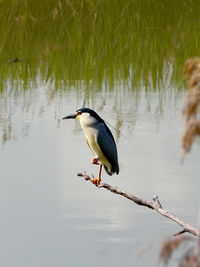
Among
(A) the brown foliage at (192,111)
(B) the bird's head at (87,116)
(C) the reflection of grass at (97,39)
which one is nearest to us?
(A) the brown foliage at (192,111)

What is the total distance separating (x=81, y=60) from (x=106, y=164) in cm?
477

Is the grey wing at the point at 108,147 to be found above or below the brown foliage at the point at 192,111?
below

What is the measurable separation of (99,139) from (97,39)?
6109 millimetres

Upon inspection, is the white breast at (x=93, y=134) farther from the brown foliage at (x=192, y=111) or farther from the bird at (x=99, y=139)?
the brown foliage at (x=192, y=111)

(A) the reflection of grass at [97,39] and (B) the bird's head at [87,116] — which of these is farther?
(A) the reflection of grass at [97,39]

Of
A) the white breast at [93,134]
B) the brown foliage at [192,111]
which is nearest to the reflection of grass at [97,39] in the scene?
the white breast at [93,134]

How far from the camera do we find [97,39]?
1160 centimetres

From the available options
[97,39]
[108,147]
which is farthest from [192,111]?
[97,39]

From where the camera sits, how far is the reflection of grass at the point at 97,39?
385 inches

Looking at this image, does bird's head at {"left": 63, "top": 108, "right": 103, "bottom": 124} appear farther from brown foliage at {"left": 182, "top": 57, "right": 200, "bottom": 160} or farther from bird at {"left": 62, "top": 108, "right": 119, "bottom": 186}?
brown foliage at {"left": 182, "top": 57, "right": 200, "bottom": 160}

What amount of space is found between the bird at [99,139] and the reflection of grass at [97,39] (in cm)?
348

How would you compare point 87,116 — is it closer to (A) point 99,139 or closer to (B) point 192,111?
(A) point 99,139

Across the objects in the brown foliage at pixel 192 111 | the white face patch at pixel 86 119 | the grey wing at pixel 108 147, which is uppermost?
the brown foliage at pixel 192 111

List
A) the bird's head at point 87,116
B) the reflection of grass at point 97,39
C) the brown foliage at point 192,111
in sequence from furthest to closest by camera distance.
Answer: the reflection of grass at point 97,39, the bird's head at point 87,116, the brown foliage at point 192,111
